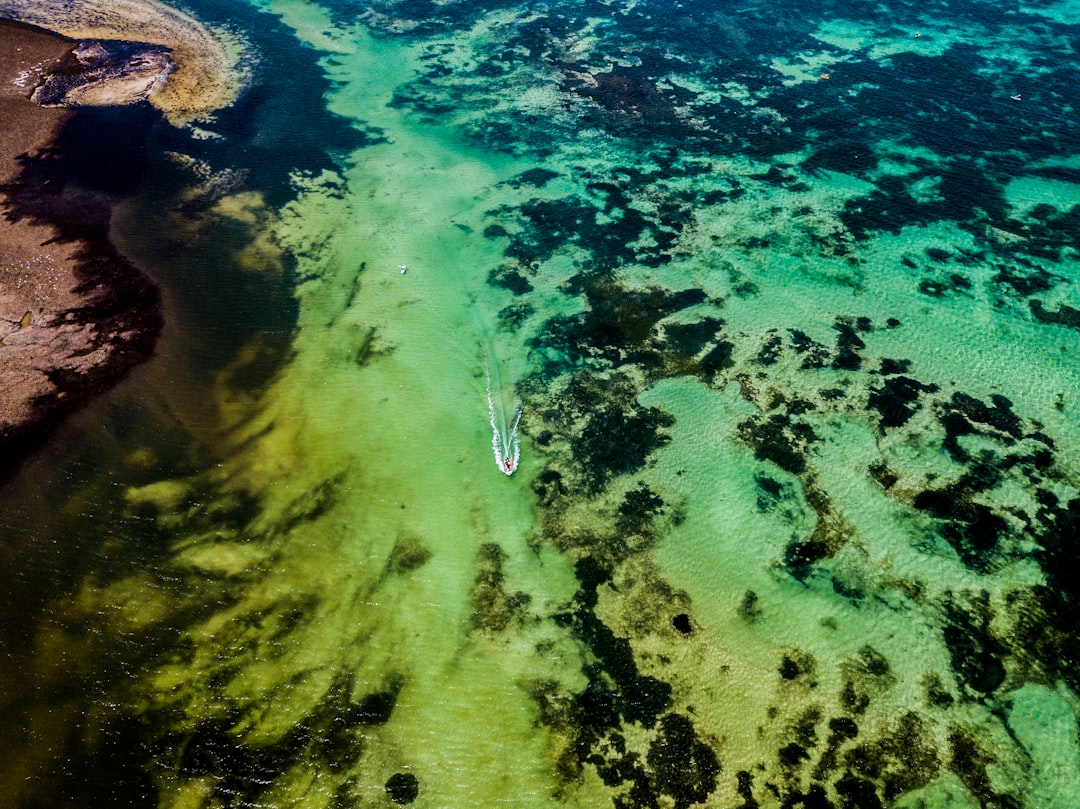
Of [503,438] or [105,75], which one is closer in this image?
[503,438]

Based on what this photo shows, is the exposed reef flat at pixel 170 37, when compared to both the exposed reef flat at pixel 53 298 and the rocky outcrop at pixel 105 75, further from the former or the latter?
the exposed reef flat at pixel 53 298

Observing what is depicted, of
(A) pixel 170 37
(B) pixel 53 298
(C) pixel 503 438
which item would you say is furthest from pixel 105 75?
(C) pixel 503 438

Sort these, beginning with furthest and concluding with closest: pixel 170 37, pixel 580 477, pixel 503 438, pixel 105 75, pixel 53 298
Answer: pixel 170 37
pixel 105 75
pixel 53 298
pixel 503 438
pixel 580 477

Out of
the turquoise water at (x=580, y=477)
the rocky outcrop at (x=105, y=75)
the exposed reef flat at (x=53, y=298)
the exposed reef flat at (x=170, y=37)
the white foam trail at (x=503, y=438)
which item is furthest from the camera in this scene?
A: the exposed reef flat at (x=170, y=37)

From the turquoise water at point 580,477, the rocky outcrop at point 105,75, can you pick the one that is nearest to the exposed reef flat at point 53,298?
the turquoise water at point 580,477

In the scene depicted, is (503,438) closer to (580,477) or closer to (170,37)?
(580,477)

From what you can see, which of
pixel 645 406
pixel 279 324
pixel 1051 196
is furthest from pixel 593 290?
pixel 1051 196

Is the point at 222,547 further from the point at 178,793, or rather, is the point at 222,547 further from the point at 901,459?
the point at 901,459
